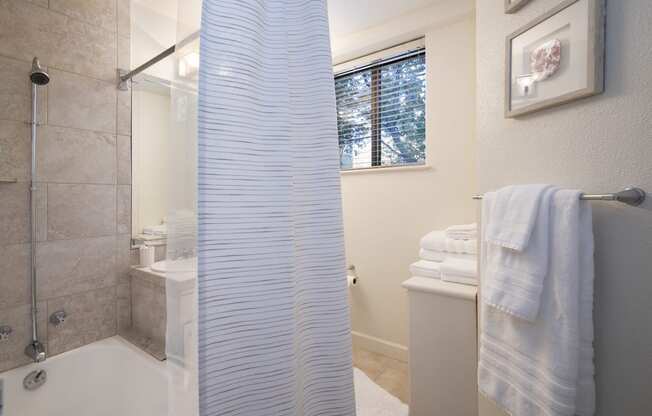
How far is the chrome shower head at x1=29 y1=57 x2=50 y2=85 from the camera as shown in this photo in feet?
4.00

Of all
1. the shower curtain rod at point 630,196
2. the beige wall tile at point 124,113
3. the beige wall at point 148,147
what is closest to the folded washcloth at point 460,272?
the shower curtain rod at point 630,196

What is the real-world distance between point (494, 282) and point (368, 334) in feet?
4.91

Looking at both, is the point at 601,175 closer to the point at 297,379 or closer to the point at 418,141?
the point at 297,379

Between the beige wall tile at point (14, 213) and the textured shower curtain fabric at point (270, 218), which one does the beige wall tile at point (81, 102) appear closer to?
the beige wall tile at point (14, 213)

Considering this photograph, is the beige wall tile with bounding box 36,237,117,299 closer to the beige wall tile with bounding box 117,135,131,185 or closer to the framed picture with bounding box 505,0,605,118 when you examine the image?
the beige wall tile with bounding box 117,135,131,185

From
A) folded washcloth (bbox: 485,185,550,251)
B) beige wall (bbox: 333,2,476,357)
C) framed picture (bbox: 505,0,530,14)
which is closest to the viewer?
folded washcloth (bbox: 485,185,550,251)

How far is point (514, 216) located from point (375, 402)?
135 cm

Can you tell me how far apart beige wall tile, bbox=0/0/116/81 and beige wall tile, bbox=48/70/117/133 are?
0.16 ft

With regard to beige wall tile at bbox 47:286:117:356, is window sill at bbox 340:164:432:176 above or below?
above

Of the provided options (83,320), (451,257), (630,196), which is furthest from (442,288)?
(83,320)

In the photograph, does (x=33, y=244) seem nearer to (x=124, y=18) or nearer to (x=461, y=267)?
(x=124, y=18)

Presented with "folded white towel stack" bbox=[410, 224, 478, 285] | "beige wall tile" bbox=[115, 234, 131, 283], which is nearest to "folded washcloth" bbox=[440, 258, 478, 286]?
"folded white towel stack" bbox=[410, 224, 478, 285]

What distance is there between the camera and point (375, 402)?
155 cm

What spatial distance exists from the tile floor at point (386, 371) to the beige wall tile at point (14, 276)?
6.33ft
